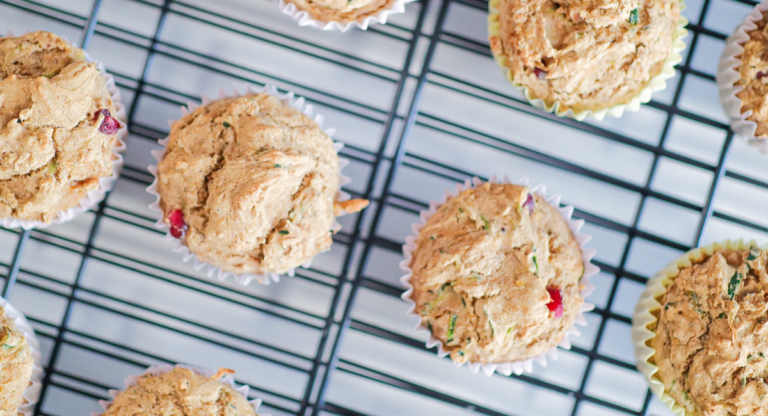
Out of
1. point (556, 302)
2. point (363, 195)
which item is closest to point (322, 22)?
point (363, 195)

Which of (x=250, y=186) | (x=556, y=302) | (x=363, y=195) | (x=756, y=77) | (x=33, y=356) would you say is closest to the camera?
(x=250, y=186)

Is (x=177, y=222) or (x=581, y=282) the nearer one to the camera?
(x=177, y=222)

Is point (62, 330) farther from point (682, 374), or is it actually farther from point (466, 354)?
point (682, 374)

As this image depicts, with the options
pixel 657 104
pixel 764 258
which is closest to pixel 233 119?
pixel 657 104

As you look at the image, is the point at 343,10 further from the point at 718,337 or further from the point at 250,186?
the point at 718,337

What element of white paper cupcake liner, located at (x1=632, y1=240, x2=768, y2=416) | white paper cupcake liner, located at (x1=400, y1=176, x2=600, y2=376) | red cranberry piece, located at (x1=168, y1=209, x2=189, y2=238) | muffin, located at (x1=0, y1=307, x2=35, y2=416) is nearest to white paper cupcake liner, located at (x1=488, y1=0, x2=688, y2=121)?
white paper cupcake liner, located at (x1=400, y1=176, x2=600, y2=376)

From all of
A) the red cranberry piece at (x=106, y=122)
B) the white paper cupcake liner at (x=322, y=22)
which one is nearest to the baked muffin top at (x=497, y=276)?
the white paper cupcake liner at (x=322, y=22)

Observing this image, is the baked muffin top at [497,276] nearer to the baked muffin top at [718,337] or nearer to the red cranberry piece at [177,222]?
the baked muffin top at [718,337]
